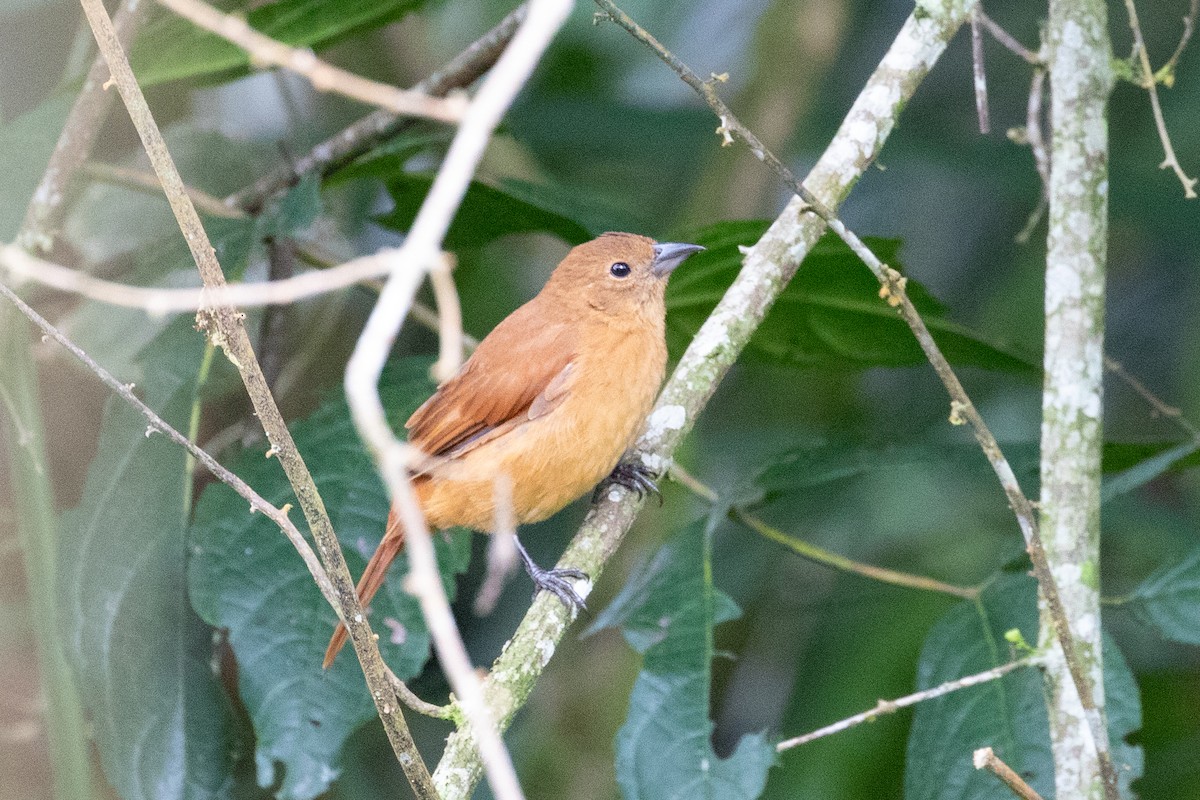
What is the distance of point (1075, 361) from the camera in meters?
2.57

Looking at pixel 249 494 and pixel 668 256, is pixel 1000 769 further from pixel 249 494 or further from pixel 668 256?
pixel 668 256

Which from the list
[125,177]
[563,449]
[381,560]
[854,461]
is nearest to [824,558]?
[854,461]

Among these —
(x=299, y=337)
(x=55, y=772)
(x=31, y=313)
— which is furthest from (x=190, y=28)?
(x=55, y=772)

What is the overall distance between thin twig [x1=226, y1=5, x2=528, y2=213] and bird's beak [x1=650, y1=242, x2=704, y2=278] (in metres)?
0.66

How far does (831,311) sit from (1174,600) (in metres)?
1.02

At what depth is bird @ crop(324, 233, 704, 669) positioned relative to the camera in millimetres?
2816

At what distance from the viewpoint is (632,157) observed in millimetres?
4641

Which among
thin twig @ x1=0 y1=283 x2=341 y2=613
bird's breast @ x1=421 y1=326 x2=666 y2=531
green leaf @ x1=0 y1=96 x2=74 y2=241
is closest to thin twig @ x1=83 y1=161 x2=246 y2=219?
green leaf @ x1=0 y1=96 x2=74 y2=241

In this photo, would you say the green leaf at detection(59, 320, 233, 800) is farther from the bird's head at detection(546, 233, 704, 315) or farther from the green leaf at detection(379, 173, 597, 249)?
the bird's head at detection(546, 233, 704, 315)

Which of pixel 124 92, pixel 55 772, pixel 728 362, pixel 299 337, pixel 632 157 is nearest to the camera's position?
pixel 124 92

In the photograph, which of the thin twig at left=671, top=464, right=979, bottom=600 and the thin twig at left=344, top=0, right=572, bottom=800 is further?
the thin twig at left=671, top=464, right=979, bottom=600

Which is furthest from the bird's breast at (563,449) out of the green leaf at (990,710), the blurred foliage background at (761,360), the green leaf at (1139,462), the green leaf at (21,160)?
the green leaf at (21,160)

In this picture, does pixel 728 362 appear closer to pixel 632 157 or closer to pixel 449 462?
pixel 449 462

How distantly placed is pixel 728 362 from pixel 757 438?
1.76m
